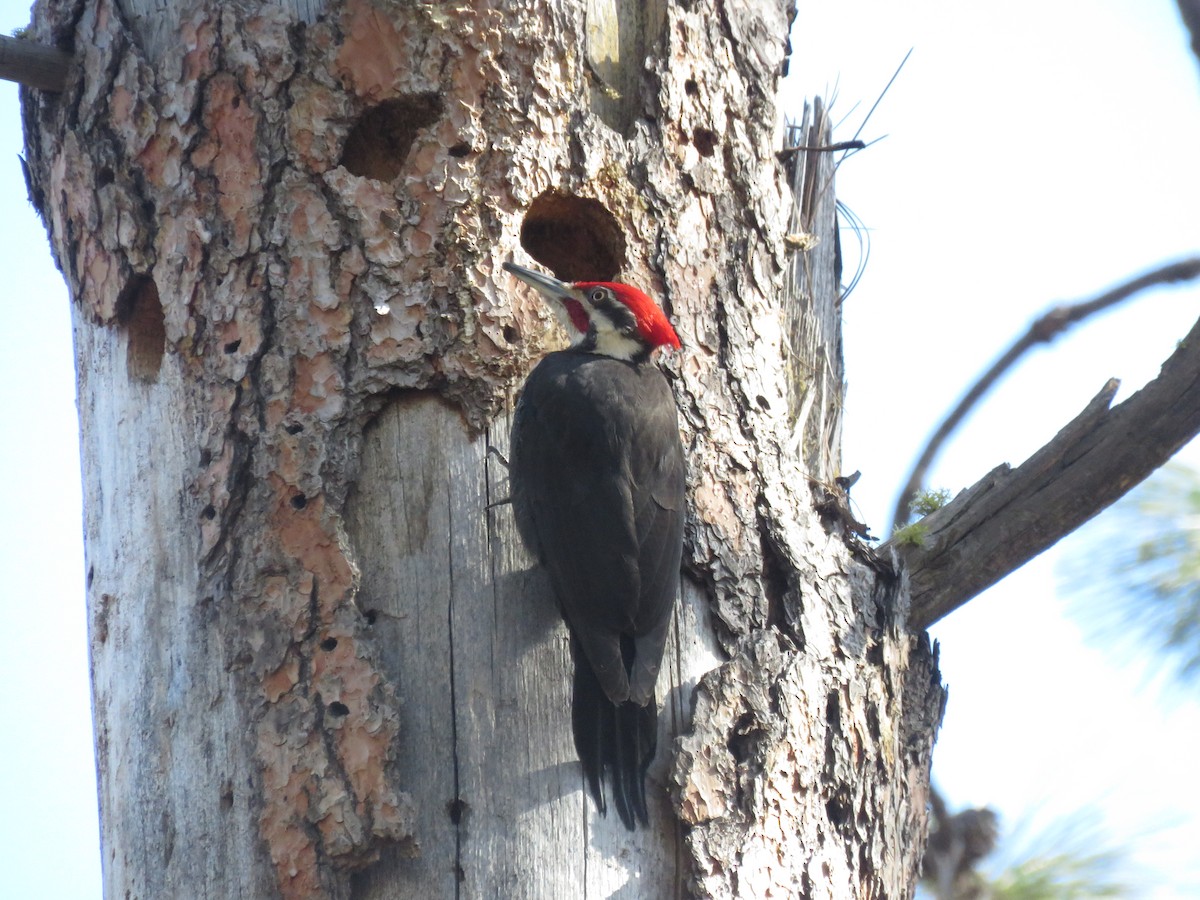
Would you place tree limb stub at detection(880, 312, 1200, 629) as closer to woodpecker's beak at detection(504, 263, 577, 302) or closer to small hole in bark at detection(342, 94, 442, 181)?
woodpecker's beak at detection(504, 263, 577, 302)

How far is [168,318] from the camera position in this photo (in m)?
2.87

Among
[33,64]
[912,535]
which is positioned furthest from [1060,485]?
[33,64]

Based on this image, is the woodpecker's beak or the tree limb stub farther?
the woodpecker's beak

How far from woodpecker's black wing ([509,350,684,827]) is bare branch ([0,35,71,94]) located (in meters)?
1.39

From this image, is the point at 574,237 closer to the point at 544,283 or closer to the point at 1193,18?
the point at 544,283

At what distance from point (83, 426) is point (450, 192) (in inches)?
42.9

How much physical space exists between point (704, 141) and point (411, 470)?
1.16 metres

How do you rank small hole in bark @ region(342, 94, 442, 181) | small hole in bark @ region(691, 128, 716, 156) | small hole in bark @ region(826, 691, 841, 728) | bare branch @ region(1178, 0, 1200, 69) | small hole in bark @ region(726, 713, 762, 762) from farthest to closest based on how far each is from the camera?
small hole in bark @ region(691, 128, 716, 156)
small hole in bark @ region(342, 94, 442, 181)
bare branch @ region(1178, 0, 1200, 69)
small hole in bark @ region(826, 691, 841, 728)
small hole in bark @ region(726, 713, 762, 762)

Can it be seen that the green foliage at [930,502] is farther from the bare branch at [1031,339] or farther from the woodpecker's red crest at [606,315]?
the woodpecker's red crest at [606,315]

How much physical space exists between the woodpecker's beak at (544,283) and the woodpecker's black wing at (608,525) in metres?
0.14

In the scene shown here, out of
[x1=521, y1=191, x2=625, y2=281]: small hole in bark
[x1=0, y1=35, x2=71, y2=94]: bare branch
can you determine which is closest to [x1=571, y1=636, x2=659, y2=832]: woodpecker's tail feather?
[x1=521, y1=191, x2=625, y2=281]: small hole in bark

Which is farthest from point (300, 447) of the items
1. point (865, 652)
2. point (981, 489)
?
point (981, 489)

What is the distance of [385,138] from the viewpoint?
314 cm

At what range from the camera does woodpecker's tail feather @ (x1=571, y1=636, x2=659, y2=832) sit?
2.57 meters
